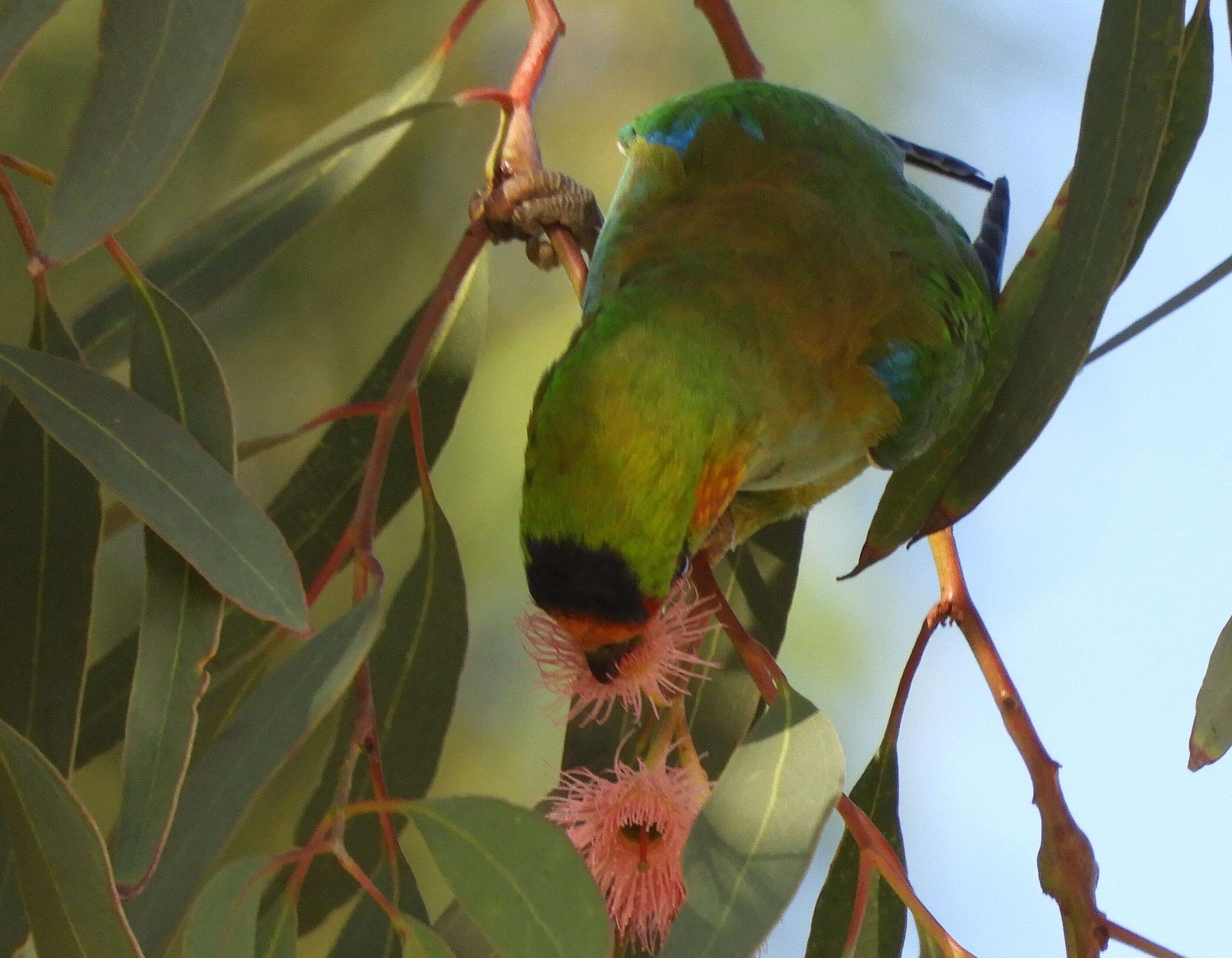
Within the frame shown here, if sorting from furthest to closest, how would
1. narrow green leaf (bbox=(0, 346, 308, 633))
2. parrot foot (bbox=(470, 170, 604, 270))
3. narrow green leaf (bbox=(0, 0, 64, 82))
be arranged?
1. parrot foot (bbox=(470, 170, 604, 270))
2. narrow green leaf (bbox=(0, 346, 308, 633))
3. narrow green leaf (bbox=(0, 0, 64, 82))

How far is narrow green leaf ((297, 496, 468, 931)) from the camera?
1.38m

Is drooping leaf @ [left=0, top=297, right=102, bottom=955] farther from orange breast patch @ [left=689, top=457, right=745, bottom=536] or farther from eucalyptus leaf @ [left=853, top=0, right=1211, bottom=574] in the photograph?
eucalyptus leaf @ [left=853, top=0, right=1211, bottom=574]

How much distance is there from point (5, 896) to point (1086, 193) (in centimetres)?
108

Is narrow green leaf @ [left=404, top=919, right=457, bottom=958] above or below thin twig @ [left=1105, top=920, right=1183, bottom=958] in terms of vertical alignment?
below

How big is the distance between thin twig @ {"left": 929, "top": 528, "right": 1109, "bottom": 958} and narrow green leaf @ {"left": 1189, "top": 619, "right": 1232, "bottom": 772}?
5.0 inches

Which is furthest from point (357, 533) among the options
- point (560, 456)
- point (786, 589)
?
point (786, 589)

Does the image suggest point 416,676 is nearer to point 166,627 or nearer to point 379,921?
point 379,921

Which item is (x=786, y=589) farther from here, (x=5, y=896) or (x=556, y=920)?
(x=5, y=896)

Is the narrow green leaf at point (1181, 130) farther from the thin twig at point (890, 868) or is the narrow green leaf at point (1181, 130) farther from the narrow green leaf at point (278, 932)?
the narrow green leaf at point (278, 932)

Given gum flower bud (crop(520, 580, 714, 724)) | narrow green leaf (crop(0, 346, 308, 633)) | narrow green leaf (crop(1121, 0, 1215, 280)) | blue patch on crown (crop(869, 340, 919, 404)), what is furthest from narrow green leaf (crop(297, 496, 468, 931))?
narrow green leaf (crop(1121, 0, 1215, 280))

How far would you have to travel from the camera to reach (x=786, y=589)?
151 cm

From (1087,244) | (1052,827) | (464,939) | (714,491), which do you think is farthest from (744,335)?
(464,939)

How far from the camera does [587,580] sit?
107 centimetres

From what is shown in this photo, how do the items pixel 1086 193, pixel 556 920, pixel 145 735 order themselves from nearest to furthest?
pixel 556 920, pixel 145 735, pixel 1086 193
